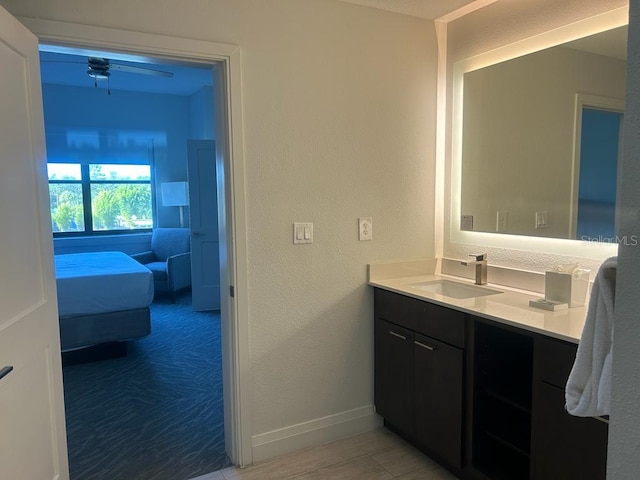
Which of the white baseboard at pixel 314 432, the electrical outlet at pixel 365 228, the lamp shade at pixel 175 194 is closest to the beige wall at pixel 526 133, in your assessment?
the electrical outlet at pixel 365 228

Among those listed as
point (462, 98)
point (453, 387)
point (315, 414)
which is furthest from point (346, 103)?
point (315, 414)

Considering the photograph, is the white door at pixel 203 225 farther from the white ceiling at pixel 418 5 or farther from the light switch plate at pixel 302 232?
the white ceiling at pixel 418 5

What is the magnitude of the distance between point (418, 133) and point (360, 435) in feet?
6.00

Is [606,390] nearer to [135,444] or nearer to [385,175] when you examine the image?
[385,175]

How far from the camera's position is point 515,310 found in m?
2.02

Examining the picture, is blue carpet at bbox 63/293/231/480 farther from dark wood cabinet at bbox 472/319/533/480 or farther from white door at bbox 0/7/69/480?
dark wood cabinet at bbox 472/319/533/480

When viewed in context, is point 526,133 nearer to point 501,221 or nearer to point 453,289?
point 501,221

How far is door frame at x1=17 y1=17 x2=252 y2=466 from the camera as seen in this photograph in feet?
6.59

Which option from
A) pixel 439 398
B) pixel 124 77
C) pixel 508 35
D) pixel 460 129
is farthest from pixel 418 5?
pixel 124 77

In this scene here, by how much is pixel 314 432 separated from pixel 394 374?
56 cm

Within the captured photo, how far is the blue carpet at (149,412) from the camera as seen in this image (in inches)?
95.3

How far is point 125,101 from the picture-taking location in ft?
21.3

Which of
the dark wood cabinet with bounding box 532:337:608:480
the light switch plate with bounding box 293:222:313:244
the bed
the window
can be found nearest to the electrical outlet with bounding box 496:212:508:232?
the dark wood cabinet with bounding box 532:337:608:480

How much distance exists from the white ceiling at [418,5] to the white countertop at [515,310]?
1.53 metres
